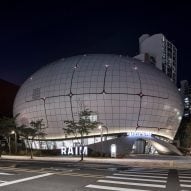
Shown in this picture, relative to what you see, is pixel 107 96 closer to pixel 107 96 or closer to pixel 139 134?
pixel 107 96

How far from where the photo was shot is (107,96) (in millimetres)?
72938

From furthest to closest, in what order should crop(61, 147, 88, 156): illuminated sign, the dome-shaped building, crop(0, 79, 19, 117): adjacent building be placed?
crop(0, 79, 19, 117): adjacent building, the dome-shaped building, crop(61, 147, 88, 156): illuminated sign

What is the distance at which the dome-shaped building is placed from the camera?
73.2 meters

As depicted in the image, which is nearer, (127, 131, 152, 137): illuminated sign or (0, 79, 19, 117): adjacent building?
(127, 131, 152, 137): illuminated sign

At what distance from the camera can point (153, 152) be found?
77.7m

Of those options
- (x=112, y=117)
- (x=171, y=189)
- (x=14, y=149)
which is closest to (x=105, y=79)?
(x=112, y=117)

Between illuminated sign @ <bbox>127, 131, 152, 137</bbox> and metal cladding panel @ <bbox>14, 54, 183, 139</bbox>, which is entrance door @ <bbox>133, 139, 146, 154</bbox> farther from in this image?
metal cladding panel @ <bbox>14, 54, 183, 139</bbox>

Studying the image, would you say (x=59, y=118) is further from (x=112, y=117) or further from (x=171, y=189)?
(x=171, y=189)

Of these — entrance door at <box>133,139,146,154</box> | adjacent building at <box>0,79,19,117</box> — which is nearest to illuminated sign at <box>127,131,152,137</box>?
entrance door at <box>133,139,146,154</box>

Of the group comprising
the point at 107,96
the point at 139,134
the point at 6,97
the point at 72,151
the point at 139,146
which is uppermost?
the point at 6,97

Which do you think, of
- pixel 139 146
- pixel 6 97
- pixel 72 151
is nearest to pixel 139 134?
pixel 139 146

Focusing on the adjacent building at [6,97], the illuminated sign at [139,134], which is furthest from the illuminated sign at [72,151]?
the adjacent building at [6,97]

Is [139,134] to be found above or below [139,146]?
above

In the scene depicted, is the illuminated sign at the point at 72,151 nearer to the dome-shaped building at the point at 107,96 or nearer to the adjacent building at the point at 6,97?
the dome-shaped building at the point at 107,96
